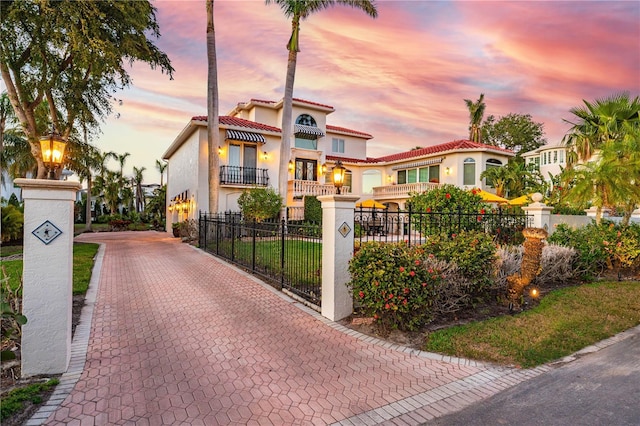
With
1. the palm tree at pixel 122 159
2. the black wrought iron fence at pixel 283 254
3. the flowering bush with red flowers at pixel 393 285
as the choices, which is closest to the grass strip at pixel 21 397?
the flowering bush with red flowers at pixel 393 285

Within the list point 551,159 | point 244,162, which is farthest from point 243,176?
point 551,159

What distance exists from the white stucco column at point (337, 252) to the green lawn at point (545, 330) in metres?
1.59

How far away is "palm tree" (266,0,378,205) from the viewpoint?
18078mm

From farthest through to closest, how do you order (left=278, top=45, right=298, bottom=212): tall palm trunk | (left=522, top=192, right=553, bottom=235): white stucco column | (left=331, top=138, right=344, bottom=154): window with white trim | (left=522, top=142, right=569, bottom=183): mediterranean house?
(left=522, top=142, right=569, bottom=183): mediterranean house, (left=331, top=138, right=344, bottom=154): window with white trim, (left=278, top=45, right=298, bottom=212): tall palm trunk, (left=522, top=192, right=553, bottom=235): white stucco column

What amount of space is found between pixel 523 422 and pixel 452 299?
2743 millimetres

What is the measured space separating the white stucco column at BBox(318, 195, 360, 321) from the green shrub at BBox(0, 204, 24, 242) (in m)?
17.2

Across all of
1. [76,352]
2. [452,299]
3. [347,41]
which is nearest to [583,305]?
[452,299]

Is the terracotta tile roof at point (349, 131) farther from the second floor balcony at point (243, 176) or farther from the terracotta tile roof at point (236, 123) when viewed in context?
the second floor balcony at point (243, 176)

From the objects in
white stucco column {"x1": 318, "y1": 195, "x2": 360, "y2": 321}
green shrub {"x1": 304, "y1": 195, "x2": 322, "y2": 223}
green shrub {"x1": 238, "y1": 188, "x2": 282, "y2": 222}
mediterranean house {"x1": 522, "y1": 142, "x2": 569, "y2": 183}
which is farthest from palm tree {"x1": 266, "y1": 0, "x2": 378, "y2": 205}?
mediterranean house {"x1": 522, "y1": 142, "x2": 569, "y2": 183}

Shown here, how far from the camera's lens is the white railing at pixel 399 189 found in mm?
24438

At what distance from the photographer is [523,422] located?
3.04 m

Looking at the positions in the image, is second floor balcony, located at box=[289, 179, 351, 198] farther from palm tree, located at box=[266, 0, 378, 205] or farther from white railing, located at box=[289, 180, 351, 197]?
palm tree, located at box=[266, 0, 378, 205]

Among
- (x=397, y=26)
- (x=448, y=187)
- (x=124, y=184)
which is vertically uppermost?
(x=397, y=26)

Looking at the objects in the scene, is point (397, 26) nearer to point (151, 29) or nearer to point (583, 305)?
point (151, 29)
